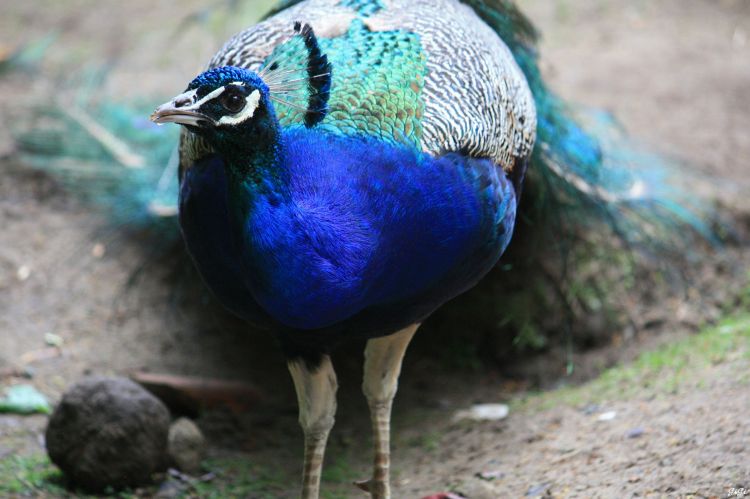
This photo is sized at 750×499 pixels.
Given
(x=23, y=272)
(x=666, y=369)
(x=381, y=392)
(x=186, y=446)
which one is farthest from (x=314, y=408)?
(x=23, y=272)

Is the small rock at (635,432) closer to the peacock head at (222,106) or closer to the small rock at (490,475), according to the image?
the small rock at (490,475)

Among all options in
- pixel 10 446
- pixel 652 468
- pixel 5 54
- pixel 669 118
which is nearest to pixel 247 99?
pixel 652 468

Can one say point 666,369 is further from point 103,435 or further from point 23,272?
point 23,272

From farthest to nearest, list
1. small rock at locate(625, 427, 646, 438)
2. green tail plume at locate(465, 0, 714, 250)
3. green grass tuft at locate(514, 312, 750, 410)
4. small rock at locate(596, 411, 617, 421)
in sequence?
green tail plume at locate(465, 0, 714, 250) < green grass tuft at locate(514, 312, 750, 410) < small rock at locate(596, 411, 617, 421) < small rock at locate(625, 427, 646, 438)

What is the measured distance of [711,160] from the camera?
559 centimetres

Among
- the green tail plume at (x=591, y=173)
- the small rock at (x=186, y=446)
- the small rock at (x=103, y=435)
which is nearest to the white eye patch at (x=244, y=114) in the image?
the small rock at (x=103, y=435)

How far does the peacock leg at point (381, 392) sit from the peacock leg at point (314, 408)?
206 millimetres

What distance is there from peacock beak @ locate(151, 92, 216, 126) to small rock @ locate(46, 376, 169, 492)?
139 cm

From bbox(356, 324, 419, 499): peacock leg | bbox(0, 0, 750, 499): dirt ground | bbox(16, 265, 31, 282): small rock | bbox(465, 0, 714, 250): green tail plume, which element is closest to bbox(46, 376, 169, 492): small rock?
bbox(0, 0, 750, 499): dirt ground

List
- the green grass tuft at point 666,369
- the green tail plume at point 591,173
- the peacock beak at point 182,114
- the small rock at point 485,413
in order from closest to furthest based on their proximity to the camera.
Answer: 1. the peacock beak at point 182,114
2. the green grass tuft at point 666,369
3. the green tail plume at point 591,173
4. the small rock at point 485,413

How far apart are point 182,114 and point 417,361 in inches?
97.3

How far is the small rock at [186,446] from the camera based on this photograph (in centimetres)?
361

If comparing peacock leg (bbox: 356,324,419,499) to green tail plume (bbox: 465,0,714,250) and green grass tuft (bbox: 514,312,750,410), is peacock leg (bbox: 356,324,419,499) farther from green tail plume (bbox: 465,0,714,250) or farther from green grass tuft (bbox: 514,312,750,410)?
green tail plume (bbox: 465,0,714,250)

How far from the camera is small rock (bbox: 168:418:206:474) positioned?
361 centimetres
